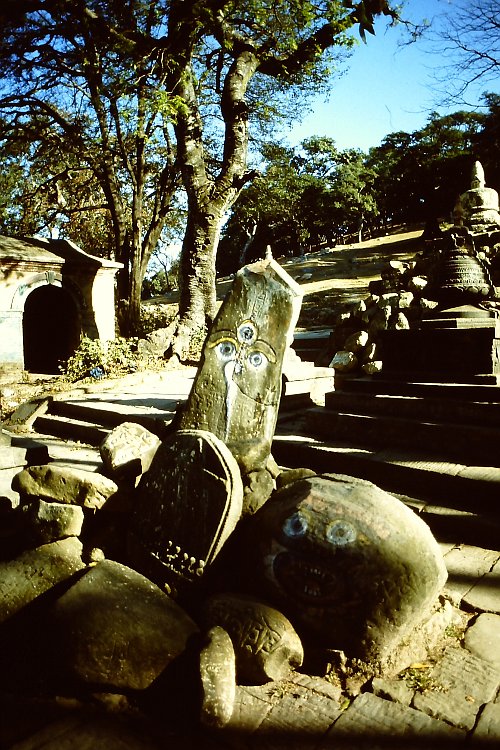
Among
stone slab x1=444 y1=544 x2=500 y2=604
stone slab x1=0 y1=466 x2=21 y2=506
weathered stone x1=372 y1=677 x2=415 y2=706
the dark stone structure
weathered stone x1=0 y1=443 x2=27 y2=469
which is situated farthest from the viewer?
the dark stone structure

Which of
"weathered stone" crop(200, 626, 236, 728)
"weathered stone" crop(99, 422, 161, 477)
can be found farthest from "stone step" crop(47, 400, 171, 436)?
"weathered stone" crop(200, 626, 236, 728)

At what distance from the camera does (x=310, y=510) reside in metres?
2.41

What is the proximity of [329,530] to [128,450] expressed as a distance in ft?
4.17

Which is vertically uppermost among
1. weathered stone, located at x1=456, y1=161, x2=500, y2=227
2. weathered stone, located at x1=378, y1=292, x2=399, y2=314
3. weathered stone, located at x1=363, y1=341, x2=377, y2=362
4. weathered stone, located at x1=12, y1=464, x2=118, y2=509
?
weathered stone, located at x1=456, y1=161, x2=500, y2=227

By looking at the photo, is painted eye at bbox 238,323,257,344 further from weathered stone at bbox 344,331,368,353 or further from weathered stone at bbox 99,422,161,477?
weathered stone at bbox 344,331,368,353

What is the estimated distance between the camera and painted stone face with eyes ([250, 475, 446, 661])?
2.20m

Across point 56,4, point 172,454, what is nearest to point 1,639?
point 172,454

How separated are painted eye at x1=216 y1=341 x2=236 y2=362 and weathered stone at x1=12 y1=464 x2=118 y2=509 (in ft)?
3.24

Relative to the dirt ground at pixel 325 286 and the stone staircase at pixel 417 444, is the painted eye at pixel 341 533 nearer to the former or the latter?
the stone staircase at pixel 417 444

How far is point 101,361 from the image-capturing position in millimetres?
10875

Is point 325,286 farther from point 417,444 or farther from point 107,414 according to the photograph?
point 417,444

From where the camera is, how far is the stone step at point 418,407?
15.8 feet

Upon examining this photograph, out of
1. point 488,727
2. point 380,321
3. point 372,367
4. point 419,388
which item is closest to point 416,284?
point 380,321

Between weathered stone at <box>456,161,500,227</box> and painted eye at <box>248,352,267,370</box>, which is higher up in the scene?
weathered stone at <box>456,161,500,227</box>
